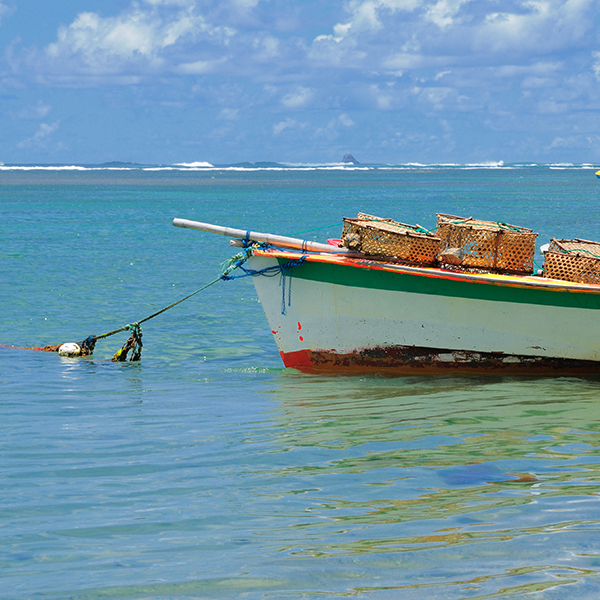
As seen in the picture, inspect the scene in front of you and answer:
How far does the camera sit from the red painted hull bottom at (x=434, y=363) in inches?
336

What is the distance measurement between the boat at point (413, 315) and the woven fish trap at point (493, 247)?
0.15 m

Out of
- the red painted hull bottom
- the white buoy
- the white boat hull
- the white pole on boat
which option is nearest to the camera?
the white boat hull

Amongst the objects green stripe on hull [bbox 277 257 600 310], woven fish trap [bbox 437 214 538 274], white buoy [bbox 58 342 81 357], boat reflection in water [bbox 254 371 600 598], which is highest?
woven fish trap [bbox 437 214 538 274]

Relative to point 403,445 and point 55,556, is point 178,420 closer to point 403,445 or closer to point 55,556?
point 403,445

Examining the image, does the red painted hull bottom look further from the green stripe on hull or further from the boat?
the green stripe on hull

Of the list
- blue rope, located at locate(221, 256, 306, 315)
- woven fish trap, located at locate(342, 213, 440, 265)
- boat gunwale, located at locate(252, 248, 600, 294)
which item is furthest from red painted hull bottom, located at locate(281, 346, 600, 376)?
woven fish trap, located at locate(342, 213, 440, 265)

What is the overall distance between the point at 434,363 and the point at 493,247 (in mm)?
1423

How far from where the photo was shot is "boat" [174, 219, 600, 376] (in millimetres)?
8188

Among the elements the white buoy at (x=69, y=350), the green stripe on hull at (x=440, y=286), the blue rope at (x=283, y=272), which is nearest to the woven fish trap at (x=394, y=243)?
the green stripe on hull at (x=440, y=286)

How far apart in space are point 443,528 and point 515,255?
184 inches

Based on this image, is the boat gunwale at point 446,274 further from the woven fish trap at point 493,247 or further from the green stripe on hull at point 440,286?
the woven fish trap at point 493,247

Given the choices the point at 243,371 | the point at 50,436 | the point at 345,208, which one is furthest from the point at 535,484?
the point at 345,208

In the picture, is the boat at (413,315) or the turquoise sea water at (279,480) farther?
the boat at (413,315)

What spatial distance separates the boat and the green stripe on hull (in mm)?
11
